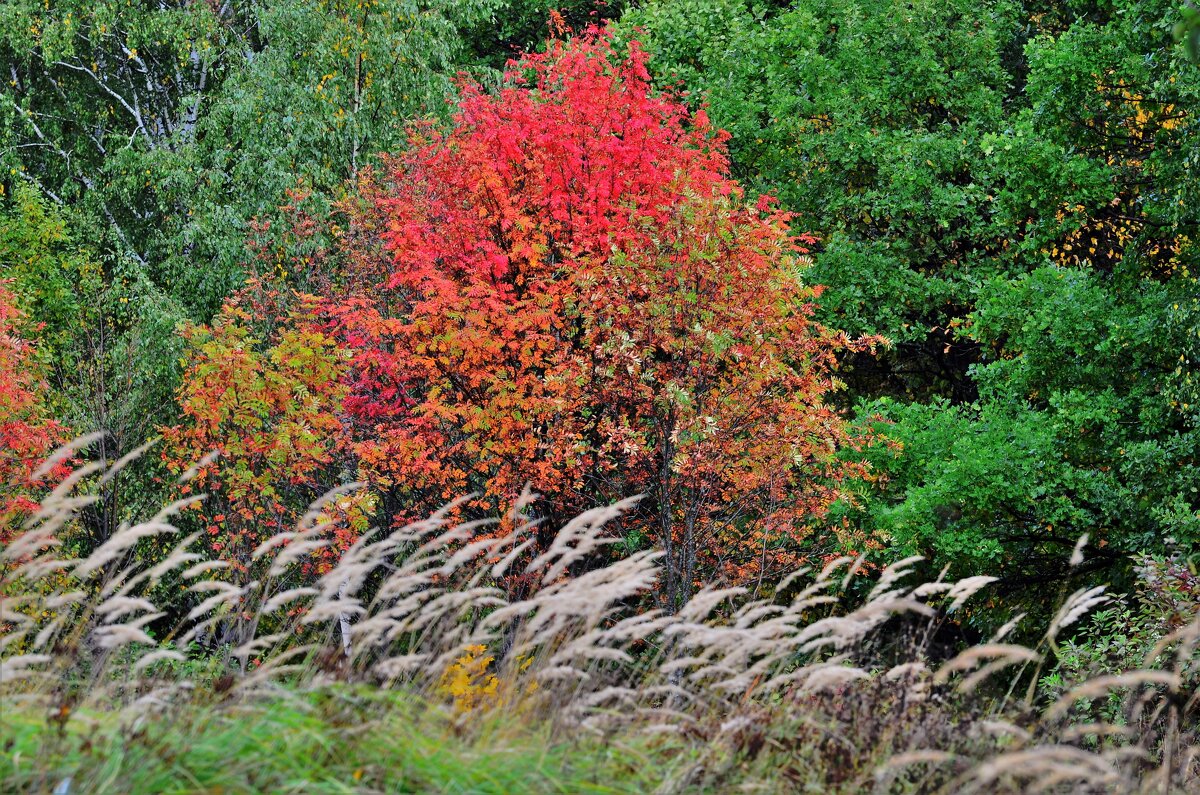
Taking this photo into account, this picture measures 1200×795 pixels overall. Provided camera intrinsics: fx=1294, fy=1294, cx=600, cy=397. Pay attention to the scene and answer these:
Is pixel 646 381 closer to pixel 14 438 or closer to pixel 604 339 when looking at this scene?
pixel 604 339

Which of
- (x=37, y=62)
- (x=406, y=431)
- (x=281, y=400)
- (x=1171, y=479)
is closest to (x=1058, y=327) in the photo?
(x=1171, y=479)

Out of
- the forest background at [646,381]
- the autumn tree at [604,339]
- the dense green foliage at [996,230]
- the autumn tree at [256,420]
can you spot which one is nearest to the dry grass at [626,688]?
the forest background at [646,381]

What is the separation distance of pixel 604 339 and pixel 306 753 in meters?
9.35

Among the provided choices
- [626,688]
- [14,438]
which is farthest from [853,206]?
[626,688]

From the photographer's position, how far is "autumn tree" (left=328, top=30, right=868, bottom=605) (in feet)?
40.4

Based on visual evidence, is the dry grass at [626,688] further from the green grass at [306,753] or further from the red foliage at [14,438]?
the red foliage at [14,438]

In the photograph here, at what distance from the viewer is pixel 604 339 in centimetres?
1352

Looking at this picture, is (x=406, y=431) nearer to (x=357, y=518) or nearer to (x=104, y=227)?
(x=357, y=518)

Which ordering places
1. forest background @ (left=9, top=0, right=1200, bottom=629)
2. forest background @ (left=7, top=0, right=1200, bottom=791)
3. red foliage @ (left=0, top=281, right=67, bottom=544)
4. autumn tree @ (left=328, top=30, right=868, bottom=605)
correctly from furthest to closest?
forest background @ (left=9, top=0, right=1200, bottom=629) → red foliage @ (left=0, top=281, right=67, bottom=544) → autumn tree @ (left=328, top=30, right=868, bottom=605) → forest background @ (left=7, top=0, right=1200, bottom=791)

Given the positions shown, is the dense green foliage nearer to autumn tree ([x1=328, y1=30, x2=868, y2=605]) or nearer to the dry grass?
autumn tree ([x1=328, y1=30, x2=868, y2=605])

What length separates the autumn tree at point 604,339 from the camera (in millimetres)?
12328

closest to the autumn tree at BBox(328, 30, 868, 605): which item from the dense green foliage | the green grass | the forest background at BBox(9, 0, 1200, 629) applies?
the forest background at BBox(9, 0, 1200, 629)

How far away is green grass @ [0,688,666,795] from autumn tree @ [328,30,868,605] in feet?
23.0

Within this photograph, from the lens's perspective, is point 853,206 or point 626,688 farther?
point 853,206
